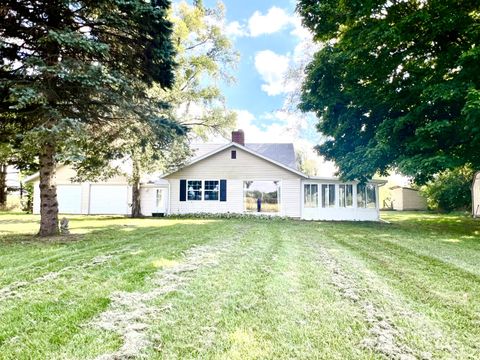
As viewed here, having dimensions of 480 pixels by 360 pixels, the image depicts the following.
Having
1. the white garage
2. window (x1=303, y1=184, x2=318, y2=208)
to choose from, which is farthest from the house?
the white garage

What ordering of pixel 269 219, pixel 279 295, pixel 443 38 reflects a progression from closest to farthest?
pixel 279 295 → pixel 443 38 → pixel 269 219

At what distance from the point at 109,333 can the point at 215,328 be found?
3.05 feet

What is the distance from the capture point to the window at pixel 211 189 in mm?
19031

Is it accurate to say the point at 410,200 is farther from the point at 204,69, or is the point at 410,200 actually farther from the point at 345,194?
the point at 204,69

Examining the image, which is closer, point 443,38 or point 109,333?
point 109,333

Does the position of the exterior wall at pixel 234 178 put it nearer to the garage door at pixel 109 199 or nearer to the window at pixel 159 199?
the window at pixel 159 199

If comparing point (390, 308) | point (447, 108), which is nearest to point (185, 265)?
point (390, 308)

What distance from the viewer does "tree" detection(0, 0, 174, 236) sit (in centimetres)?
742

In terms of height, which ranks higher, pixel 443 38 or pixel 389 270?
pixel 443 38

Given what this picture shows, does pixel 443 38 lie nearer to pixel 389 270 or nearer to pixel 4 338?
pixel 389 270

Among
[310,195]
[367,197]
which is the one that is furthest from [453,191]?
[310,195]

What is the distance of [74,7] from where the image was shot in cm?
838

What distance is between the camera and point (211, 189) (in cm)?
1912

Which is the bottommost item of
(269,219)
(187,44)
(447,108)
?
(269,219)
